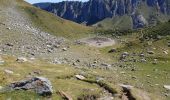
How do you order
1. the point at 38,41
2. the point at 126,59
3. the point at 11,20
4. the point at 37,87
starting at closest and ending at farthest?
the point at 37,87, the point at 126,59, the point at 38,41, the point at 11,20

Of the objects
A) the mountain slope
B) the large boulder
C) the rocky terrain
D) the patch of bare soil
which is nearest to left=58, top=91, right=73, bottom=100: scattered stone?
the rocky terrain

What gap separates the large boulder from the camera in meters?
26.4

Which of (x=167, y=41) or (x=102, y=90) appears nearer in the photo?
(x=102, y=90)

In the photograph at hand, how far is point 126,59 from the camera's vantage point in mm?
53406

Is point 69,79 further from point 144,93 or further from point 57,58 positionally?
point 57,58

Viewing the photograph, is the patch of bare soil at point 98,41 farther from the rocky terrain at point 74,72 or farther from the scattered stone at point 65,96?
the scattered stone at point 65,96

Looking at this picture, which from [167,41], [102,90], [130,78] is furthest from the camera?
[167,41]

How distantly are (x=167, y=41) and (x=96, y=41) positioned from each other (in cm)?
2674

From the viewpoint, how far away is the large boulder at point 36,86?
26.4 meters

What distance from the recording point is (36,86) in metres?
26.5

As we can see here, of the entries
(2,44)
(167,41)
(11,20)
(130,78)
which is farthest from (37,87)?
(11,20)

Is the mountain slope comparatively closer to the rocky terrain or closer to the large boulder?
the rocky terrain

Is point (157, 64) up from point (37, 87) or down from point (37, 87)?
down

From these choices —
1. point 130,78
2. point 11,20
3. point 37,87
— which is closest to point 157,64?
point 130,78
